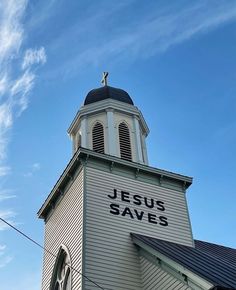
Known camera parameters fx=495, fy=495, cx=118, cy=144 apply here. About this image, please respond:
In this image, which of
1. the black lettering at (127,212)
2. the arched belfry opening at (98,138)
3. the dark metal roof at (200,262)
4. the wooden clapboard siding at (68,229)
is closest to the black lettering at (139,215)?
the black lettering at (127,212)

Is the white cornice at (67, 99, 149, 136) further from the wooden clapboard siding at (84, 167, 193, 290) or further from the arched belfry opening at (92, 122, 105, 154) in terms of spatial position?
the wooden clapboard siding at (84, 167, 193, 290)

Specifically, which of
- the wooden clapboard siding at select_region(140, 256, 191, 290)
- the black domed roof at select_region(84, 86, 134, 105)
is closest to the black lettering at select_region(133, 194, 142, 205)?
the wooden clapboard siding at select_region(140, 256, 191, 290)

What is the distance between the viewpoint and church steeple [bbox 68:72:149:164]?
25281 millimetres

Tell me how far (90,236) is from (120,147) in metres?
6.53

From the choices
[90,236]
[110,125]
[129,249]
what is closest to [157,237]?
[129,249]

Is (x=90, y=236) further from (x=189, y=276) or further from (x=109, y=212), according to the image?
(x=189, y=276)

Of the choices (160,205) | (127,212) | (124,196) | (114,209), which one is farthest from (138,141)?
(114,209)

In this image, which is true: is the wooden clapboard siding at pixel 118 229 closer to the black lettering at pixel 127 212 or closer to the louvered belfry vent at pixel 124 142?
the black lettering at pixel 127 212

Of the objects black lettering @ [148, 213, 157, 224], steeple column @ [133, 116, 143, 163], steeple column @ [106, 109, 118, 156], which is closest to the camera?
black lettering @ [148, 213, 157, 224]

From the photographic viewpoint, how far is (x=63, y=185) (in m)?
24.1

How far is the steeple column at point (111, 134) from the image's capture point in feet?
81.0

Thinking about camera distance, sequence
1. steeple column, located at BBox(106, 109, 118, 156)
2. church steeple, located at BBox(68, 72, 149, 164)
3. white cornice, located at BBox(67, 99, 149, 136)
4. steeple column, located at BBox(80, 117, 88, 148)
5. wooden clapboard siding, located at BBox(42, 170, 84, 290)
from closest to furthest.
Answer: wooden clapboard siding, located at BBox(42, 170, 84, 290)
steeple column, located at BBox(106, 109, 118, 156)
church steeple, located at BBox(68, 72, 149, 164)
steeple column, located at BBox(80, 117, 88, 148)
white cornice, located at BBox(67, 99, 149, 136)

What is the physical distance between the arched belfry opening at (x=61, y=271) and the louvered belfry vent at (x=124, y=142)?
5.80 m

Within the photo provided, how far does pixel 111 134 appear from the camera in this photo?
25.5 m
